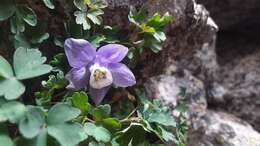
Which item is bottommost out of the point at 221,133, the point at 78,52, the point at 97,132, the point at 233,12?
the point at 221,133

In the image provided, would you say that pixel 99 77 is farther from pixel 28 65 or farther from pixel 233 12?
pixel 233 12

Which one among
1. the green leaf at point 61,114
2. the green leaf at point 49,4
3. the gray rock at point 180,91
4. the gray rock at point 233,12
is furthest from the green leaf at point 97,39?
the gray rock at point 233,12

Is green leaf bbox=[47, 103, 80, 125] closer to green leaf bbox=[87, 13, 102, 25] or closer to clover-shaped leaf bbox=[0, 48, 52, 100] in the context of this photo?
clover-shaped leaf bbox=[0, 48, 52, 100]

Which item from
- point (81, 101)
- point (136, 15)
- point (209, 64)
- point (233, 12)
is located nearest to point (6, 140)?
point (81, 101)

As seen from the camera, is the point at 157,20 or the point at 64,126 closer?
the point at 64,126

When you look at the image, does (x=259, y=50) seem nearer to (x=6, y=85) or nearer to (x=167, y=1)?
(x=167, y=1)

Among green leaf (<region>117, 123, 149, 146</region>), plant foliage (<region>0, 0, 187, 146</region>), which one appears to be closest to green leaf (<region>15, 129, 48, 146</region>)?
plant foliage (<region>0, 0, 187, 146</region>)
